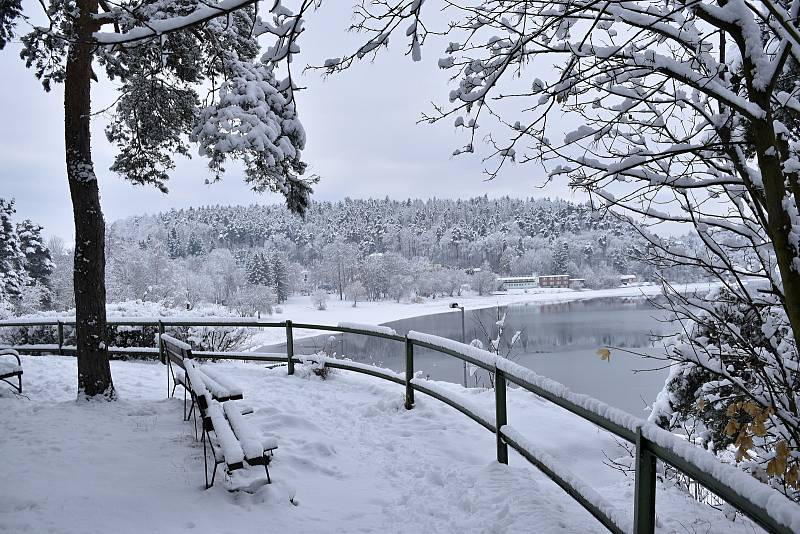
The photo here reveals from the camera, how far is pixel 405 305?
277 feet

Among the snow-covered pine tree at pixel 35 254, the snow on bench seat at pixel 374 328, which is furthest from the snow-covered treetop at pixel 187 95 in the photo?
the snow-covered pine tree at pixel 35 254

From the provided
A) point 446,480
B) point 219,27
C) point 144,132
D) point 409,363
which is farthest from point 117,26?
point 446,480

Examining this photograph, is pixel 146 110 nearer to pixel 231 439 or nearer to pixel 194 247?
pixel 231 439

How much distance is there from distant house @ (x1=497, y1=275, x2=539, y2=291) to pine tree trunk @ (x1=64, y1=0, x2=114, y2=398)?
101 metres

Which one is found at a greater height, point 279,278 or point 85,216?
point 85,216

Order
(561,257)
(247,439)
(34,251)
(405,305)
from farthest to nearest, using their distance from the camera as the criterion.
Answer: (561,257) < (405,305) < (34,251) < (247,439)

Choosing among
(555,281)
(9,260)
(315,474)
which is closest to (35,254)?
(9,260)

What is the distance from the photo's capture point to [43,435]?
5.01m

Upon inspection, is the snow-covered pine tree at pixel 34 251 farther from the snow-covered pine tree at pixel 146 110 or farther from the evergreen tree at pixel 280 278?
the evergreen tree at pixel 280 278

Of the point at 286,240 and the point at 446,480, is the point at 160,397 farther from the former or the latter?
the point at 286,240

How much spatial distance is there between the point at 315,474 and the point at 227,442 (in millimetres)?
1117

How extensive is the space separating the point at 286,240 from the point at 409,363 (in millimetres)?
129189

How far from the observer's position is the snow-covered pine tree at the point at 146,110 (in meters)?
6.33

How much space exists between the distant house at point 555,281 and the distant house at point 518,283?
1.56 meters
